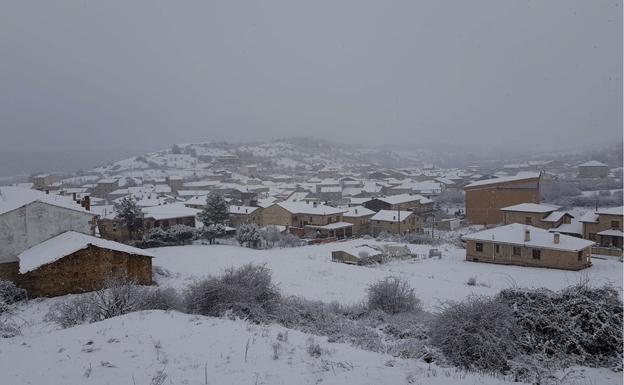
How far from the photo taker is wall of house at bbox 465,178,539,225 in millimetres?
57375

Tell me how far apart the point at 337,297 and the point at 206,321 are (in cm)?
880

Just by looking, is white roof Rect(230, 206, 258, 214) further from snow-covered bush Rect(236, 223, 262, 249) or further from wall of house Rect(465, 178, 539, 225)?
wall of house Rect(465, 178, 539, 225)

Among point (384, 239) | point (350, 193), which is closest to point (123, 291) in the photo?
point (384, 239)

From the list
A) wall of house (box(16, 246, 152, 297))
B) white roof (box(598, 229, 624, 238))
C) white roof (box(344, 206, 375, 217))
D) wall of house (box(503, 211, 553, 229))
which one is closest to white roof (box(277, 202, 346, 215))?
white roof (box(344, 206, 375, 217))

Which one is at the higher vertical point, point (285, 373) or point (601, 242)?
point (285, 373)

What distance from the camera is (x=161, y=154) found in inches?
7308

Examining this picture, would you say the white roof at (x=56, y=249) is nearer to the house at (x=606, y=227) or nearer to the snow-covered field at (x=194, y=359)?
the snow-covered field at (x=194, y=359)

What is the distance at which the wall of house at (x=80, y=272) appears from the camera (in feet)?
64.8

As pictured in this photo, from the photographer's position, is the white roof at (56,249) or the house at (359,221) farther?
the house at (359,221)

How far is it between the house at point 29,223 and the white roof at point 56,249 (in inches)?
21.1

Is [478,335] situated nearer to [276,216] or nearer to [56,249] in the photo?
[56,249]

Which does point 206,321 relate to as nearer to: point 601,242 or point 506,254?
point 506,254

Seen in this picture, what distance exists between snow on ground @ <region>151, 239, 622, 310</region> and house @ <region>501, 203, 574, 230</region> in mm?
11636

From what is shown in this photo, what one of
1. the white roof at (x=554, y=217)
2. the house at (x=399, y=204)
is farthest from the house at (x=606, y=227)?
the house at (x=399, y=204)
